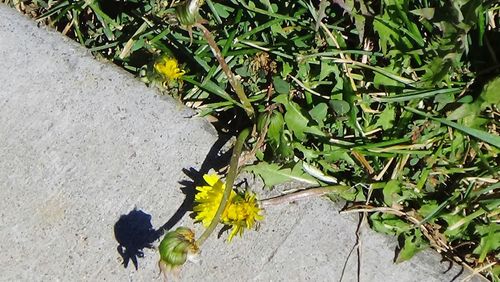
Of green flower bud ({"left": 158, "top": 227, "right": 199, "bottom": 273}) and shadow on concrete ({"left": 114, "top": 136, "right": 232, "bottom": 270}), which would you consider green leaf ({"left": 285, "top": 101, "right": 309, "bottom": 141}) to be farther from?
green flower bud ({"left": 158, "top": 227, "right": 199, "bottom": 273})

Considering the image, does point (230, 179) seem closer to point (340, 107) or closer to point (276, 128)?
point (276, 128)

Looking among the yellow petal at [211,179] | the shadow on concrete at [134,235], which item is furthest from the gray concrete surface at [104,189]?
the yellow petal at [211,179]

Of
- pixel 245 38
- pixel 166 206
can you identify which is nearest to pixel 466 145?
pixel 245 38

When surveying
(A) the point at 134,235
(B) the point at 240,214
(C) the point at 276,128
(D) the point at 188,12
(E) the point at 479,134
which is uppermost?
(D) the point at 188,12

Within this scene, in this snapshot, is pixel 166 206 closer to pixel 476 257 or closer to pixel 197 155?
pixel 197 155

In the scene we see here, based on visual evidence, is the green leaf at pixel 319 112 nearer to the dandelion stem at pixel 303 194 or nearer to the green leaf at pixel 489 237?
the dandelion stem at pixel 303 194

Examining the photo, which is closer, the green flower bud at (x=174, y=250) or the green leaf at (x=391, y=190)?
the green flower bud at (x=174, y=250)

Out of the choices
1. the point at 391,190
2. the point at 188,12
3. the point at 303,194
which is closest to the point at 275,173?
the point at 303,194
